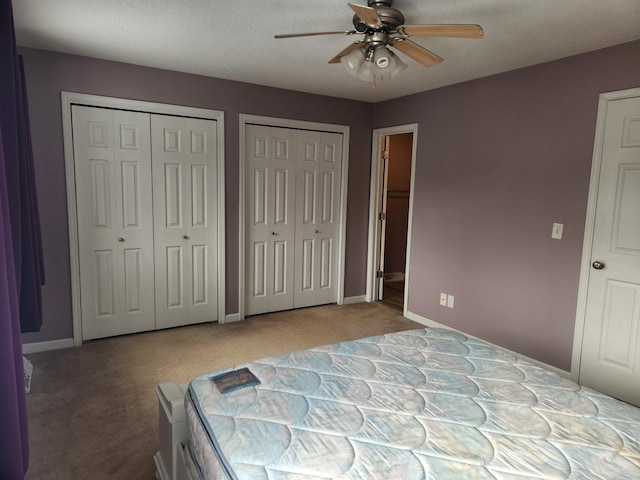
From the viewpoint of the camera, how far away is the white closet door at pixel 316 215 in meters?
4.34

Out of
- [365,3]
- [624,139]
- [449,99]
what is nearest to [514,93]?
[449,99]

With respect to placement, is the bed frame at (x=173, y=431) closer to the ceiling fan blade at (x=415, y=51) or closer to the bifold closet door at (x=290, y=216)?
the ceiling fan blade at (x=415, y=51)

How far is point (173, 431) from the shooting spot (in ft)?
5.41

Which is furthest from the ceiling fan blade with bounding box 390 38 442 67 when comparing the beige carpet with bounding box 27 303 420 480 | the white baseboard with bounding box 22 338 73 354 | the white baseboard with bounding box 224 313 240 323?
the white baseboard with bounding box 22 338 73 354

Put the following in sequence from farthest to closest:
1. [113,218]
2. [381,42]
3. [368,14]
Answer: [113,218]
[381,42]
[368,14]

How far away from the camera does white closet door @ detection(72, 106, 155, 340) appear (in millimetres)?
3277

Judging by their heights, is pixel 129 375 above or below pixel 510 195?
below

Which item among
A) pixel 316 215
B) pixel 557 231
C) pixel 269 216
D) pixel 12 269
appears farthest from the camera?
pixel 316 215

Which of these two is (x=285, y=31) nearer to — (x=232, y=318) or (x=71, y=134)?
(x=71, y=134)

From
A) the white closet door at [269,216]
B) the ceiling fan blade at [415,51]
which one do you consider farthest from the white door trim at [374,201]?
the ceiling fan blade at [415,51]

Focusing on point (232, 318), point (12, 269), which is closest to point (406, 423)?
point (12, 269)

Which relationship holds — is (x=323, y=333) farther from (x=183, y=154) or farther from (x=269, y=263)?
(x=183, y=154)

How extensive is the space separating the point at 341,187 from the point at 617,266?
8.83 ft

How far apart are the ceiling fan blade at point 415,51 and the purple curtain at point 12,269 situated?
1706 millimetres
